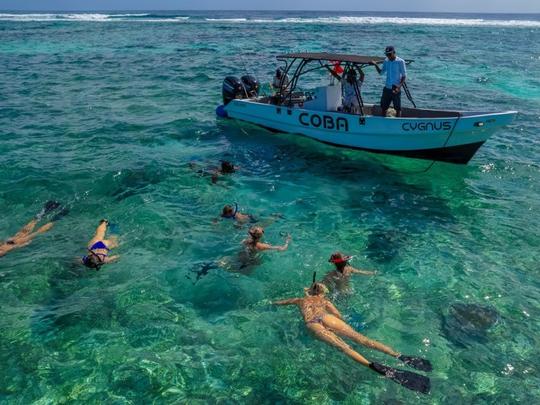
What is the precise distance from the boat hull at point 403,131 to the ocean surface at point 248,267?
67 centimetres

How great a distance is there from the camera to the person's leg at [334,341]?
773 cm

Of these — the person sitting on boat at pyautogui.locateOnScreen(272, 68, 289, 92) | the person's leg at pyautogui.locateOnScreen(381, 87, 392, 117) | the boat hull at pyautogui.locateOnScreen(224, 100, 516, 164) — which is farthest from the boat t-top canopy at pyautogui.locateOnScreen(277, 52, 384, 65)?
the boat hull at pyautogui.locateOnScreen(224, 100, 516, 164)

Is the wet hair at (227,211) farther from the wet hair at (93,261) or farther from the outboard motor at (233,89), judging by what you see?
the outboard motor at (233,89)

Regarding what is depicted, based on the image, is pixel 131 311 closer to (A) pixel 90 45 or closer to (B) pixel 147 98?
(B) pixel 147 98

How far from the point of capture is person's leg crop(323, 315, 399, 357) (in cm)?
802

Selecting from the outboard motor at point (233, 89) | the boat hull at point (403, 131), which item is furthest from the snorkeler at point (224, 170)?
the outboard motor at point (233, 89)

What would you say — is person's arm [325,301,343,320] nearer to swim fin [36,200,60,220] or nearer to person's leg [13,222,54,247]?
person's leg [13,222,54,247]

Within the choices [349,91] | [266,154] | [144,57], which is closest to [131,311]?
[266,154]

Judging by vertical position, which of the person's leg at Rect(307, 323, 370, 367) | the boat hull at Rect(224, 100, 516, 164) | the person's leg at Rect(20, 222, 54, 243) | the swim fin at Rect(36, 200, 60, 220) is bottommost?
the person's leg at Rect(20, 222, 54, 243)

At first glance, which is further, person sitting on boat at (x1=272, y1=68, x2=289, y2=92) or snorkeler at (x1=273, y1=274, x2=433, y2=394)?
person sitting on boat at (x1=272, y1=68, x2=289, y2=92)

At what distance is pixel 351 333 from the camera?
27.0ft

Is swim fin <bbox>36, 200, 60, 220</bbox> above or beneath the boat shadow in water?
beneath

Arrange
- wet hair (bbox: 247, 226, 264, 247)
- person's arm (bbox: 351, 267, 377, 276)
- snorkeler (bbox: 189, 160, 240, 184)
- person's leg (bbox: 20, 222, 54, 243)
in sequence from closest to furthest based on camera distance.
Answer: person's arm (bbox: 351, 267, 377, 276) < wet hair (bbox: 247, 226, 264, 247) < person's leg (bbox: 20, 222, 54, 243) < snorkeler (bbox: 189, 160, 240, 184)

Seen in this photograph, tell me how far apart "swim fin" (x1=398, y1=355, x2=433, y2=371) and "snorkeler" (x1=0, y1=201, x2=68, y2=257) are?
9.19 meters
